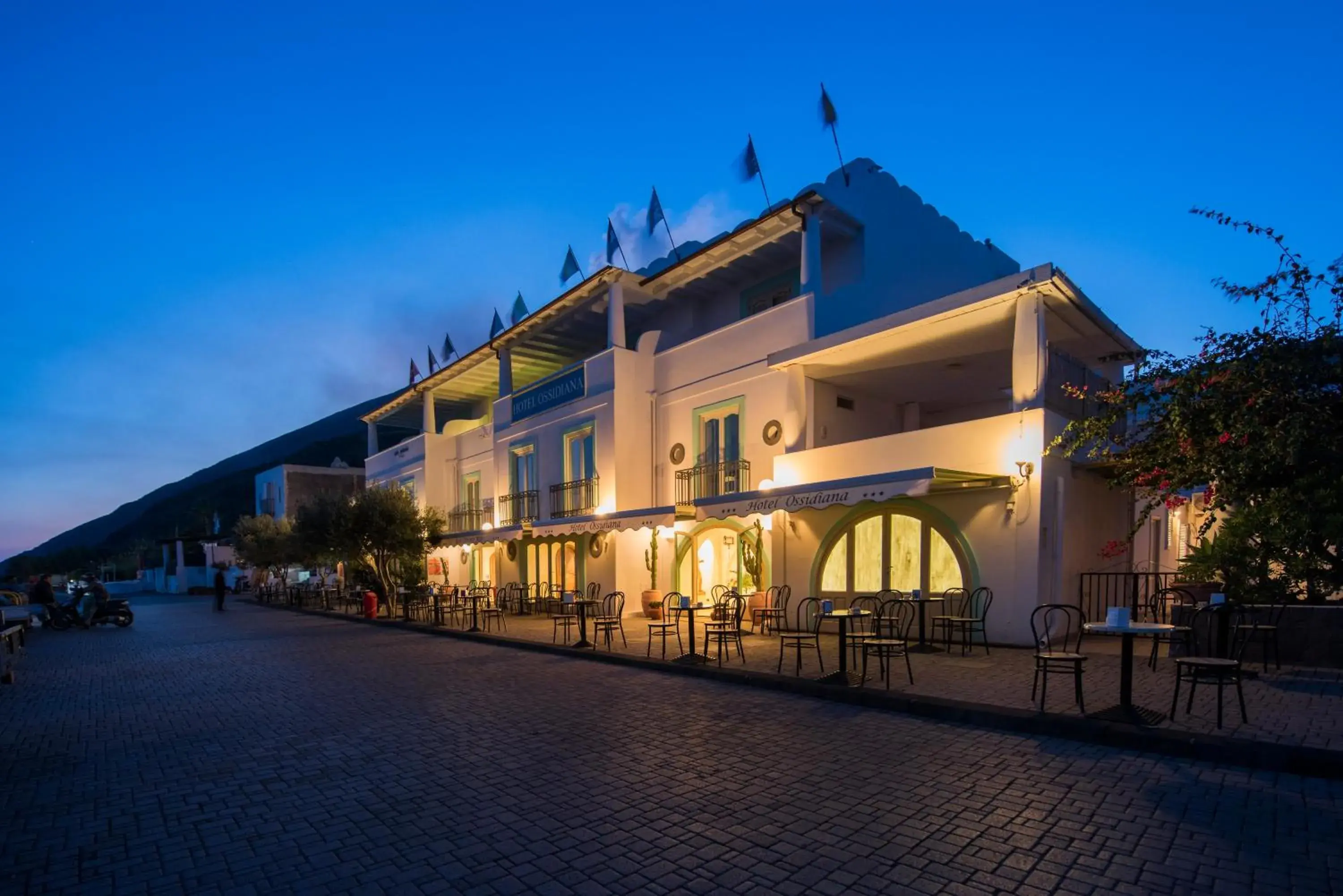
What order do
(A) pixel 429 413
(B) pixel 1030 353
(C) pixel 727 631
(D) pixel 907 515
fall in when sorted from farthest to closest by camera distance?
(A) pixel 429 413, (D) pixel 907 515, (C) pixel 727 631, (B) pixel 1030 353

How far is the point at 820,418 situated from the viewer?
517 inches

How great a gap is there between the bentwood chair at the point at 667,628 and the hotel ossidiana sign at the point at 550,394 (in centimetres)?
585

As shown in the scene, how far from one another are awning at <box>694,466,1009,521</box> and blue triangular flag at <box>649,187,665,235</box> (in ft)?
27.1

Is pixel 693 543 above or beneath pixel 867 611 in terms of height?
above

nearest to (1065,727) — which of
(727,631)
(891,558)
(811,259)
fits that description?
(727,631)

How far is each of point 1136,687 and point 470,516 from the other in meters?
20.6

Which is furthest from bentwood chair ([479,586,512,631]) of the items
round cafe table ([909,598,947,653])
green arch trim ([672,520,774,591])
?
round cafe table ([909,598,947,653])

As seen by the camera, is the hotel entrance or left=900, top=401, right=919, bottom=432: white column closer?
left=900, top=401, right=919, bottom=432: white column

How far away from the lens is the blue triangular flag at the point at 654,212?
16.8 m

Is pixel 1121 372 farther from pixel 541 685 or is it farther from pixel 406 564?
pixel 406 564

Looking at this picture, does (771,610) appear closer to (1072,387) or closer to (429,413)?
(1072,387)

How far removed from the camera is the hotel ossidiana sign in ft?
57.8

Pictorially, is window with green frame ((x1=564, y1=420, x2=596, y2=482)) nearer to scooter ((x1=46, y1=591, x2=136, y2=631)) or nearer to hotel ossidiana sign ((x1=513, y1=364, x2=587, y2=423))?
hotel ossidiana sign ((x1=513, y1=364, x2=587, y2=423))

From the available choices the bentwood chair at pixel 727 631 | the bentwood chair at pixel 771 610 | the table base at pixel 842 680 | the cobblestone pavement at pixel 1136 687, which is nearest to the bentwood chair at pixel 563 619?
the cobblestone pavement at pixel 1136 687
